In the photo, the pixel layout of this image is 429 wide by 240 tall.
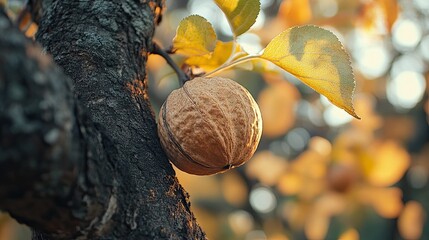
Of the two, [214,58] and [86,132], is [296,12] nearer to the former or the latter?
[214,58]

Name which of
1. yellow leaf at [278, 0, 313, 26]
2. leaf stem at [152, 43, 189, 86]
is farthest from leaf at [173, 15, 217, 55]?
yellow leaf at [278, 0, 313, 26]

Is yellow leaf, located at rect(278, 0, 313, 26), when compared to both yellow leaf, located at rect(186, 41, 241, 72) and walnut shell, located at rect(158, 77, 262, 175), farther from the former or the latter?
walnut shell, located at rect(158, 77, 262, 175)

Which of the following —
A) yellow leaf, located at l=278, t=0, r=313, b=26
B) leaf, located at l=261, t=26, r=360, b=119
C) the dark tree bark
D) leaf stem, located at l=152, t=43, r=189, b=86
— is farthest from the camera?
yellow leaf, located at l=278, t=0, r=313, b=26

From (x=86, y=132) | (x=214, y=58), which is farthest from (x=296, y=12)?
(x=86, y=132)

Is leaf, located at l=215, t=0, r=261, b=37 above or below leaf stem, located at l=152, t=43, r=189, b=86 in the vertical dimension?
above

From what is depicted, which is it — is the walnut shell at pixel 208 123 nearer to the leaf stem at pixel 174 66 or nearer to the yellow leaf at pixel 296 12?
the leaf stem at pixel 174 66

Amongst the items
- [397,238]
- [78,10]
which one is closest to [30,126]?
[78,10]

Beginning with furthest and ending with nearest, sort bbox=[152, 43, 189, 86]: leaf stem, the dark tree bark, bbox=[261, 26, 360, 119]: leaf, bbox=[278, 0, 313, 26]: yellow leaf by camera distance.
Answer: bbox=[278, 0, 313, 26]: yellow leaf → bbox=[152, 43, 189, 86]: leaf stem → bbox=[261, 26, 360, 119]: leaf → the dark tree bark
